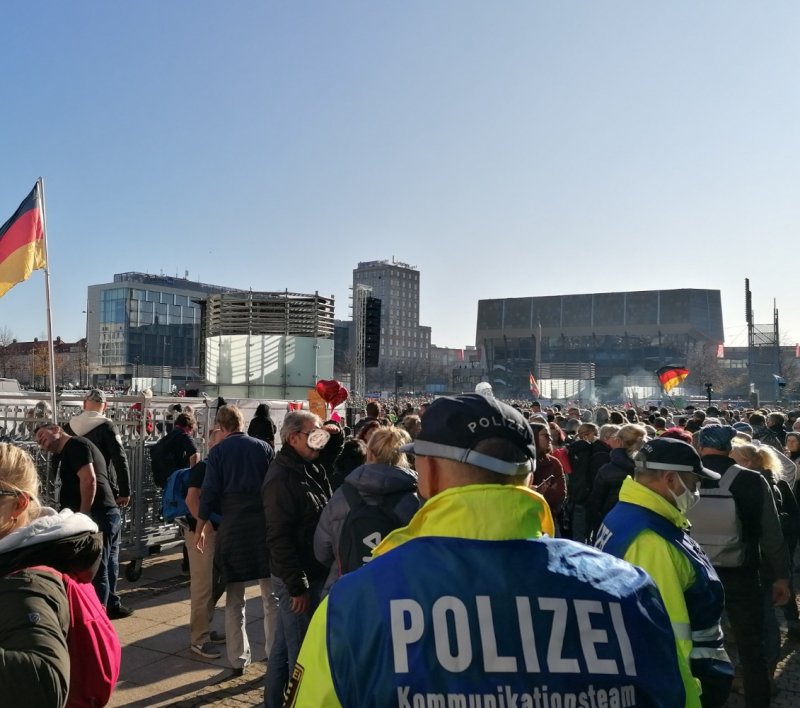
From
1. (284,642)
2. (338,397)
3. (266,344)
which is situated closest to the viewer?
(284,642)

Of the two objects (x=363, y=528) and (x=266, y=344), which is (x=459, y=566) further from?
(x=266, y=344)

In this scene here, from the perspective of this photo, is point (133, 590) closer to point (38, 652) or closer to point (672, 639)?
point (38, 652)

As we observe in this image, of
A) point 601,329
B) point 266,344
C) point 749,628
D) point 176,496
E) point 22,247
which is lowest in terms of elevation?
point 749,628

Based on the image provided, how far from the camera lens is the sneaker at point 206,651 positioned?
5.73 metres

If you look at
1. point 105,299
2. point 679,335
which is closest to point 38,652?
point 679,335

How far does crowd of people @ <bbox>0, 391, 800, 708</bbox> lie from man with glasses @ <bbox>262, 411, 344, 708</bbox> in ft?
0.04

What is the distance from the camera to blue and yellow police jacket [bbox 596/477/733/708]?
2.60 metres

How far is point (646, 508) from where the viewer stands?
2951mm

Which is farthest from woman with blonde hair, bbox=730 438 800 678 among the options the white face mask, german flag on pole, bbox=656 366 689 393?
german flag on pole, bbox=656 366 689 393

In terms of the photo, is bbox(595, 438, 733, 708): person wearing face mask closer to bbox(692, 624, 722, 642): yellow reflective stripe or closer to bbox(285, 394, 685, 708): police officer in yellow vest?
bbox(692, 624, 722, 642): yellow reflective stripe

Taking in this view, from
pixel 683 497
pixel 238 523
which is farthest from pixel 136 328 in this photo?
pixel 683 497

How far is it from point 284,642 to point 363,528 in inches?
49.1

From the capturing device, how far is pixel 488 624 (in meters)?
1.43

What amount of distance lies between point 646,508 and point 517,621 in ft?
5.54
